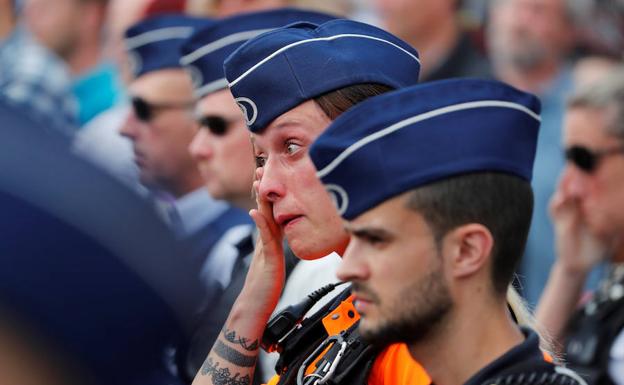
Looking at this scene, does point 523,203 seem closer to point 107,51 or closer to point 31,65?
point 31,65

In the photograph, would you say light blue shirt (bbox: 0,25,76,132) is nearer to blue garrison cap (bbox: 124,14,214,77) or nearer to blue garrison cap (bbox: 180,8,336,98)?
blue garrison cap (bbox: 124,14,214,77)

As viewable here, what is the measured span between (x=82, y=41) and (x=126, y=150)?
303 cm

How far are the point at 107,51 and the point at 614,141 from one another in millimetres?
5009

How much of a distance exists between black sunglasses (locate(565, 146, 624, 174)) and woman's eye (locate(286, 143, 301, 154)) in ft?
7.93

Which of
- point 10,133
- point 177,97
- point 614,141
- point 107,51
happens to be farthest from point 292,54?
point 107,51

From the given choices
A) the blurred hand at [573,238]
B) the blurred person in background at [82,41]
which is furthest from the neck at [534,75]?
the blurred person in background at [82,41]

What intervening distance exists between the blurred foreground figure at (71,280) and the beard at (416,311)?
1.13m

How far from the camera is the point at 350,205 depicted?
2.33 m

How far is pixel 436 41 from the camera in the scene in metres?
7.47

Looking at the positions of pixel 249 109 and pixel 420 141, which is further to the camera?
pixel 249 109

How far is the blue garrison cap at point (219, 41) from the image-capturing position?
16.2ft

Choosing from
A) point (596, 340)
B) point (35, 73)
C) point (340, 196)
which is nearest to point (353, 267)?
point (340, 196)

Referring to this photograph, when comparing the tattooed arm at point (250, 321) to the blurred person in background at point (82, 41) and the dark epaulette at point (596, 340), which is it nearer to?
the dark epaulette at point (596, 340)

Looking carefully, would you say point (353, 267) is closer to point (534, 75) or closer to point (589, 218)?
point (589, 218)
